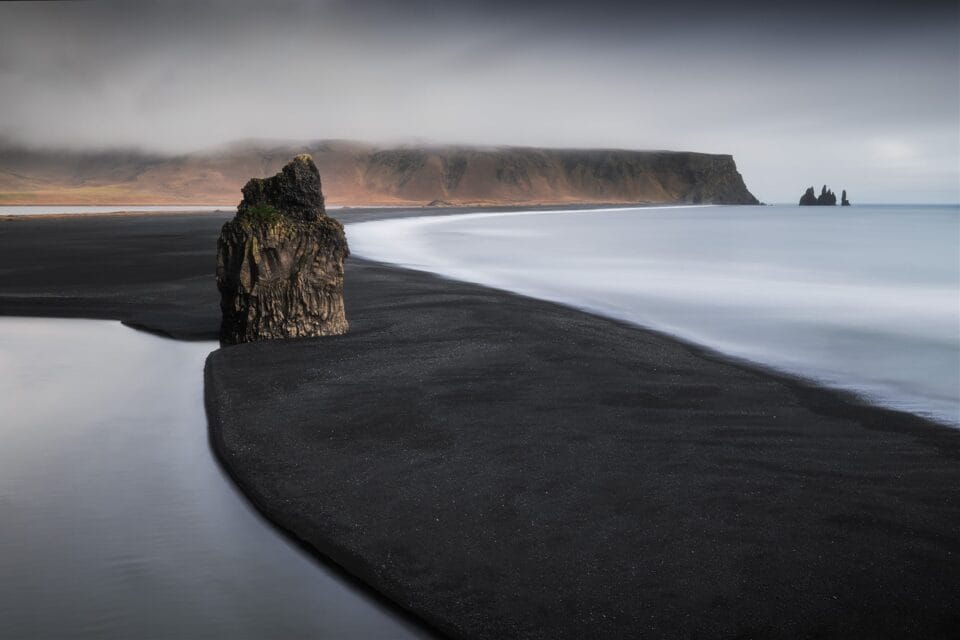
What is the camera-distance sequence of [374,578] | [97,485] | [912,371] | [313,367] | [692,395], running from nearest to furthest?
[374,578] < [97,485] < [692,395] < [313,367] < [912,371]

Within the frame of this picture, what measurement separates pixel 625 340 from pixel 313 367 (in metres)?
4.12

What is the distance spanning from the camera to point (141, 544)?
14.6 ft

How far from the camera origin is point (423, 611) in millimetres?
3684

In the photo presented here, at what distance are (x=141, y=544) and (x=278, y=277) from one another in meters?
5.50

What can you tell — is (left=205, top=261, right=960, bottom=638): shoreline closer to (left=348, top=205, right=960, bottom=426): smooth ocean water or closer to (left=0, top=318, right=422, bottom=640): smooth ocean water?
(left=0, top=318, right=422, bottom=640): smooth ocean water

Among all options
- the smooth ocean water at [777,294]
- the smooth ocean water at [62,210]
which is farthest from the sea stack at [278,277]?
the smooth ocean water at [62,210]

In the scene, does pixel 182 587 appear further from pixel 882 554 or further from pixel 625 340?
pixel 625 340

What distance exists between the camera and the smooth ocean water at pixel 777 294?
33.1 ft

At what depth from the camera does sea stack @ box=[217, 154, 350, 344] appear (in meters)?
9.59

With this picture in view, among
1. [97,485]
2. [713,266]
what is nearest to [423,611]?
[97,485]

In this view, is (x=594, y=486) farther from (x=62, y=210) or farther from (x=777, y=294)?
(x=62, y=210)

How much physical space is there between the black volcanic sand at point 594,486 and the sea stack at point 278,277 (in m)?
0.45

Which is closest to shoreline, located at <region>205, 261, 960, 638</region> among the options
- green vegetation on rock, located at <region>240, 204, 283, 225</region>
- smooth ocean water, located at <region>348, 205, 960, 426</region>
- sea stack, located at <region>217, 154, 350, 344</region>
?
sea stack, located at <region>217, 154, 350, 344</region>

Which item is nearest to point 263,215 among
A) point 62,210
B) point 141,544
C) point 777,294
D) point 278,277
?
point 278,277
